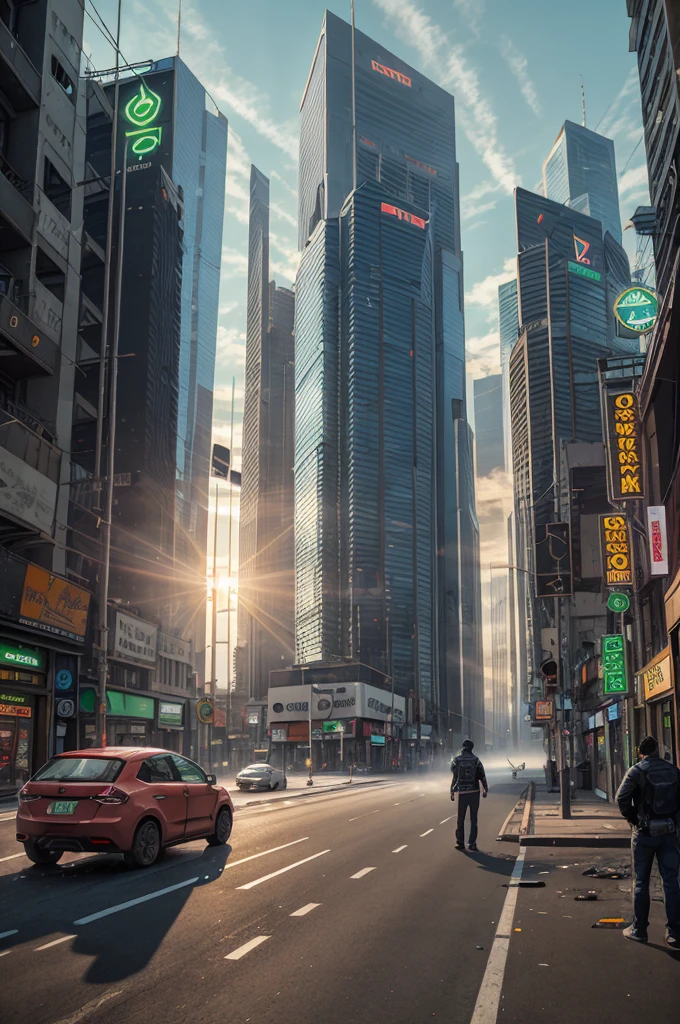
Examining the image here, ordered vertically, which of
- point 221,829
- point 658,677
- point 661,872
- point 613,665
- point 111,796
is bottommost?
point 221,829

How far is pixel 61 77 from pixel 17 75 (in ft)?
19.2

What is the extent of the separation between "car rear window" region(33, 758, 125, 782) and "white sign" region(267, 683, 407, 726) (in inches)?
4147

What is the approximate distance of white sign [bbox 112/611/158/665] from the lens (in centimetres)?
5106

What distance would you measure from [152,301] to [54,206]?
4781 cm

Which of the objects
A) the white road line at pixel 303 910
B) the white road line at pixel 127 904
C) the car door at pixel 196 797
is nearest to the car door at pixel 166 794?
the car door at pixel 196 797

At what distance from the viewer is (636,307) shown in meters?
39.8

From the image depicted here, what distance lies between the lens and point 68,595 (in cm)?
3394

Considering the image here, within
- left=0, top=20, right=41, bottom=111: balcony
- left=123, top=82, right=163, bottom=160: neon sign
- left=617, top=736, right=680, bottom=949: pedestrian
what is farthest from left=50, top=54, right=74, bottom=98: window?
left=123, top=82, right=163, bottom=160: neon sign

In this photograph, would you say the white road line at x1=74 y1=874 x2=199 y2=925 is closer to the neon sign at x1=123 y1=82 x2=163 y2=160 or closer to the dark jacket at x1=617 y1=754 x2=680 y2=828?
the dark jacket at x1=617 y1=754 x2=680 y2=828

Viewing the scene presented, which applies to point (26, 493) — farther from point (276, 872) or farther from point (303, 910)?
point (303, 910)

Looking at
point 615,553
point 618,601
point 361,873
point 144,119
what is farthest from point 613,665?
point 144,119

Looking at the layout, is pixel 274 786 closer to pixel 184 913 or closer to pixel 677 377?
pixel 677 377

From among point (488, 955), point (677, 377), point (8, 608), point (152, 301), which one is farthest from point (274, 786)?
point (152, 301)

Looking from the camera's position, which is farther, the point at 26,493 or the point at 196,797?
the point at 26,493
